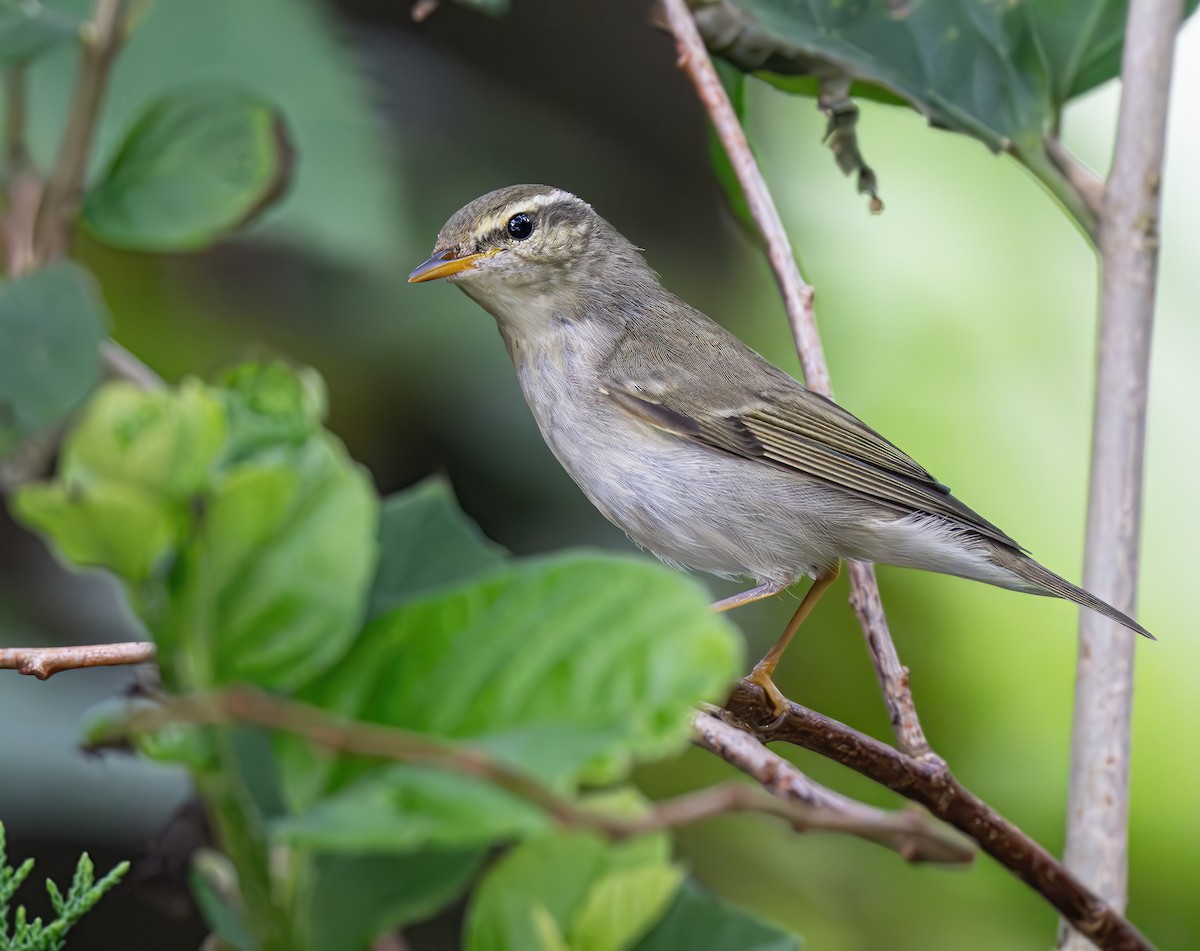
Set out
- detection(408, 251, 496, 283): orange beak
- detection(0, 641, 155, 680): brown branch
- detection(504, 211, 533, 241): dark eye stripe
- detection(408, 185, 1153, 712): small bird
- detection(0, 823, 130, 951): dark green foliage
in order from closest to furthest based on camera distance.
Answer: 1. detection(0, 823, 130, 951): dark green foliage
2. detection(0, 641, 155, 680): brown branch
3. detection(408, 251, 496, 283): orange beak
4. detection(408, 185, 1153, 712): small bird
5. detection(504, 211, 533, 241): dark eye stripe

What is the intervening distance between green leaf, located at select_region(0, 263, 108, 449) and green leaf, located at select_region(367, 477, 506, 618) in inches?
6.1

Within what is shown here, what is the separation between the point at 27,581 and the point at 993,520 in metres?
1.66

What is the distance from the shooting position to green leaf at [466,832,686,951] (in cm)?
46

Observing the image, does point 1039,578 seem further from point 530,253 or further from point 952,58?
point 530,253

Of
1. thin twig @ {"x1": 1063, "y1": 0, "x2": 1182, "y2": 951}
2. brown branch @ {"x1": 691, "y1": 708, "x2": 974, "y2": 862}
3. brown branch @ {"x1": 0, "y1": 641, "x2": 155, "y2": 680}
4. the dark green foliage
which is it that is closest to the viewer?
brown branch @ {"x1": 691, "y1": 708, "x2": 974, "y2": 862}

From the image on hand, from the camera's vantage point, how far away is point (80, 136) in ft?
2.84

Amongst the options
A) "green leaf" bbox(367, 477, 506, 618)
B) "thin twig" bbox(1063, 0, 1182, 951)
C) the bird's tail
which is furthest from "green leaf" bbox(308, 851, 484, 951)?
the bird's tail

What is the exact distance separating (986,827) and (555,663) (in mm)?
787

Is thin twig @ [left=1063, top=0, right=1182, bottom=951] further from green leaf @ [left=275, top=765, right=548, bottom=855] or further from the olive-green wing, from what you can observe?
green leaf @ [left=275, top=765, right=548, bottom=855]

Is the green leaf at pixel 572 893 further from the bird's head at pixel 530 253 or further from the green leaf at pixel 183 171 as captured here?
the bird's head at pixel 530 253

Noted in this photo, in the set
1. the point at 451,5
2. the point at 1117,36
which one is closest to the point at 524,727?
the point at 1117,36

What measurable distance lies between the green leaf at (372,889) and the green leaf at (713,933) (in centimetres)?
11

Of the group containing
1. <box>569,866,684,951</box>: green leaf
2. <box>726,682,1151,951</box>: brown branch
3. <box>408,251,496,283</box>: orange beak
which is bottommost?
<box>726,682,1151,951</box>: brown branch

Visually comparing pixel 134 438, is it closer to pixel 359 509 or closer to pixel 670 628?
pixel 359 509
